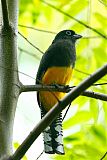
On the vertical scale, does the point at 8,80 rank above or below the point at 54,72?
below

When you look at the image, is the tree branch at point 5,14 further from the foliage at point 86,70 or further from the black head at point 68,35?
the black head at point 68,35

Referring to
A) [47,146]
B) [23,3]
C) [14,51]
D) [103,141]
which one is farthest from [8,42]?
[23,3]

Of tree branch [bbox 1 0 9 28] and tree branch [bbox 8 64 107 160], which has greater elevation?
tree branch [bbox 1 0 9 28]

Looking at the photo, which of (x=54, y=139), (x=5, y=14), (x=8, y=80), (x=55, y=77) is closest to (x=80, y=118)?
(x=54, y=139)

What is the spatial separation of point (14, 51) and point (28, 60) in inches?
172

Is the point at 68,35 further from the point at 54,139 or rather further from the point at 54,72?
the point at 54,139

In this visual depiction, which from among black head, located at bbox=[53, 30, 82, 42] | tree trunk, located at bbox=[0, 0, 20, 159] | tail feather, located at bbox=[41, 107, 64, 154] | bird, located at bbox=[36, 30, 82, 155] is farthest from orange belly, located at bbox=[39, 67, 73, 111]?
tree trunk, located at bbox=[0, 0, 20, 159]

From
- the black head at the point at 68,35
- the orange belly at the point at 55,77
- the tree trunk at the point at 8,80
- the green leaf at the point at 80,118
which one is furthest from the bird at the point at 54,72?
the tree trunk at the point at 8,80

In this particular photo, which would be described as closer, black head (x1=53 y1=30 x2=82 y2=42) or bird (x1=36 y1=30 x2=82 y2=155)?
bird (x1=36 y1=30 x2=82 y2=155)

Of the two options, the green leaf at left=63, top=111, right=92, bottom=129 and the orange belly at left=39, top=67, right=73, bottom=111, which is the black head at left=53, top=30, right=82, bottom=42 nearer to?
the orange belly at left=39, top=67, right=73, bottom=111

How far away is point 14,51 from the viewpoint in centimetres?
278

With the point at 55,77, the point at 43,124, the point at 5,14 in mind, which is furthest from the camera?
the point at 55,77

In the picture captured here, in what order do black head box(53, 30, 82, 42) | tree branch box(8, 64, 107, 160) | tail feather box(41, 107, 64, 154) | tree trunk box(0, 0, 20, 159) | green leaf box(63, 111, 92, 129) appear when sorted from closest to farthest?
tree branch box(8, 64, 107, 160) < tree trunk box(0, 0, 20, 159) < tail feather box(41, 107, 64, 154) < green leaf box(63, 111, 92, 129) < black head box(53, 30, 82, 42)

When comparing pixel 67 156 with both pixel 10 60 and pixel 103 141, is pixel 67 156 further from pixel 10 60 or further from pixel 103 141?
pixel 10 60
